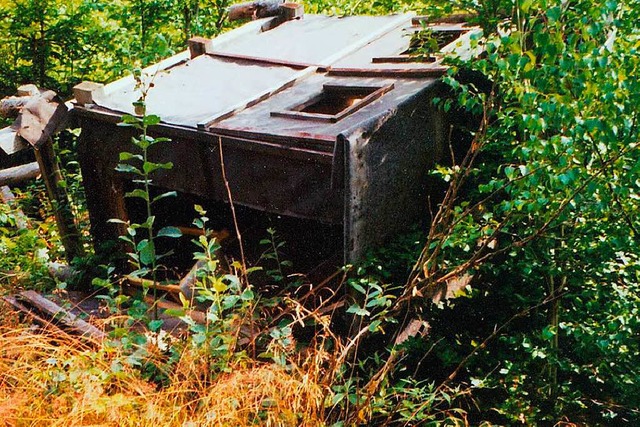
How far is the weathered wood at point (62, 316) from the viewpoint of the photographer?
3.60 meters

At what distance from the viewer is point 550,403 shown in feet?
10.8

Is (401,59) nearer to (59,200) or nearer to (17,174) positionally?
(59,200)

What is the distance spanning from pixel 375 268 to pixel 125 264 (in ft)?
8.59

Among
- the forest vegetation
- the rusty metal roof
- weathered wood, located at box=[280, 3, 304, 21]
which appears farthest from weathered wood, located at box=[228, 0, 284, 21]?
the forest vegetation

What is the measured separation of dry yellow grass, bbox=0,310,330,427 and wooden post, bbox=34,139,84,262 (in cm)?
231

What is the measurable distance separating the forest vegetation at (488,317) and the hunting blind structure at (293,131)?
34 cm

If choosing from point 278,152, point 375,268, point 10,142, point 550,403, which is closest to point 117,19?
point 10,142

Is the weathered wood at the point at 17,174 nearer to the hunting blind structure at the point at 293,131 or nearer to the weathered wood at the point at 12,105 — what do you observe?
the hunting blind structure at the point at 293,131

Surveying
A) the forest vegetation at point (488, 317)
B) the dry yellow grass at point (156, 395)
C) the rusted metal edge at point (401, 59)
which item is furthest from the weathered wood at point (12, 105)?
the rusted metal edge at point (401, 59)

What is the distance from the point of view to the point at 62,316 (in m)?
3.81

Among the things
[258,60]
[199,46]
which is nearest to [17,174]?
[199,46]

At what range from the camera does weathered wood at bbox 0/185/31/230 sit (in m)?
6.35

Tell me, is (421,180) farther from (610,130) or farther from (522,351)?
(610,130)

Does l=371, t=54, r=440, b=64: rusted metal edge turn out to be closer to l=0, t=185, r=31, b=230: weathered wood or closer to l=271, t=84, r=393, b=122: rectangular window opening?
l=271, t=84, r=393, b=122: rectangular window opening
